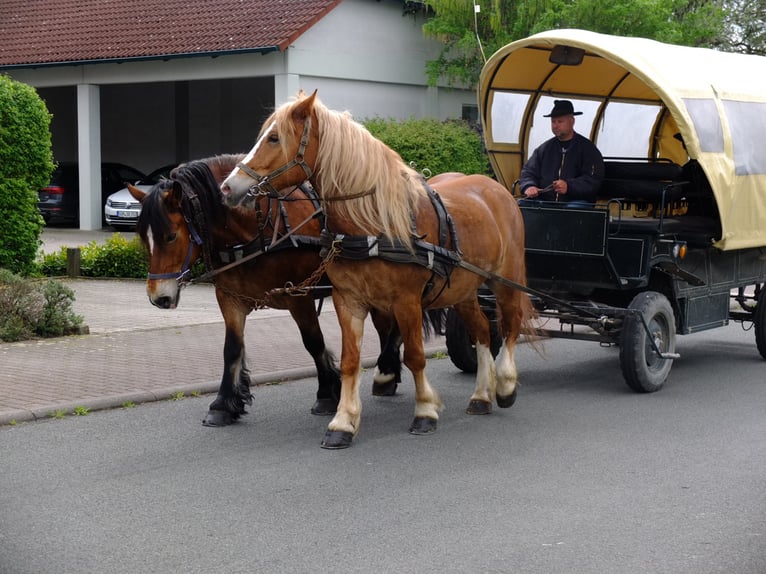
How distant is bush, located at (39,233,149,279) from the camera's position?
52.3ft

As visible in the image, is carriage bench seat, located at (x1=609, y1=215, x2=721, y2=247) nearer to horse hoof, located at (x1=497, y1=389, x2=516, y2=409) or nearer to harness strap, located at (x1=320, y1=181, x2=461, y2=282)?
horse hoof, located at (x1=497, y1=389, x2=516, y2=409)

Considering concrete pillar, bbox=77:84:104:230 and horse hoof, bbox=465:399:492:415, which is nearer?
horse hoof, bbox=465:399:492:415

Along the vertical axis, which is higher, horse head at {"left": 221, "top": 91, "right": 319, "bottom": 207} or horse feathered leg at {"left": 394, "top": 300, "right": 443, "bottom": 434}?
horse head at {"left": 221, "top": 91, "right": 319, "bottom": 207}

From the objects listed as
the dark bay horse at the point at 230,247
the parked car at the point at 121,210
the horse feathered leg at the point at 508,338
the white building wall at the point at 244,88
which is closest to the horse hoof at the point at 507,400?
the horse feathered leg at the point at 508,338

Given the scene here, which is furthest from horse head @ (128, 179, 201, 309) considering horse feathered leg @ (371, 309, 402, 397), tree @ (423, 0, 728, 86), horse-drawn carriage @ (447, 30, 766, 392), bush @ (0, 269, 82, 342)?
tree @ (423, 0, 728, 86)

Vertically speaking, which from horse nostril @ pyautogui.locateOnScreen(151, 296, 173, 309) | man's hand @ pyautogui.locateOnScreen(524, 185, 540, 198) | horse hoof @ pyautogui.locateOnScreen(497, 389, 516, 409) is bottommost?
horse hoof @ pyautogui.locateOnScreen(497, 389, 516, 409)

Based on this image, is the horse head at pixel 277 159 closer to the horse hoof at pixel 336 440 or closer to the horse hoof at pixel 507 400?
the horse hoof at pixel 336 440

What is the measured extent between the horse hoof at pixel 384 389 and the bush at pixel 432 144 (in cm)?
833

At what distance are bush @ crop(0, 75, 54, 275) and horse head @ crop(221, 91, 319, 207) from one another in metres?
7.03

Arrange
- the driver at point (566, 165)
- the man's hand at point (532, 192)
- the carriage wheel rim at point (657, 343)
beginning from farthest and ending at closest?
the man's hand at point (532, 192), the driver at point (566, 165), the carriage wheel rim at point (657, 343)

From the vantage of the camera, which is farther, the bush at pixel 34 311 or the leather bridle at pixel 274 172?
the bush at pixel 34 311

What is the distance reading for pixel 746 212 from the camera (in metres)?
8.91

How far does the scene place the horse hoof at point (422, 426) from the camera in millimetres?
6977

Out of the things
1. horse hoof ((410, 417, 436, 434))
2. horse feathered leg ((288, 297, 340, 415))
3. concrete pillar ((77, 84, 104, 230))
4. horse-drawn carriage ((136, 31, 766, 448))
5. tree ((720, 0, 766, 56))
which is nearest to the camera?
horse-drawn carriage ((136, 31, 766, 448))
